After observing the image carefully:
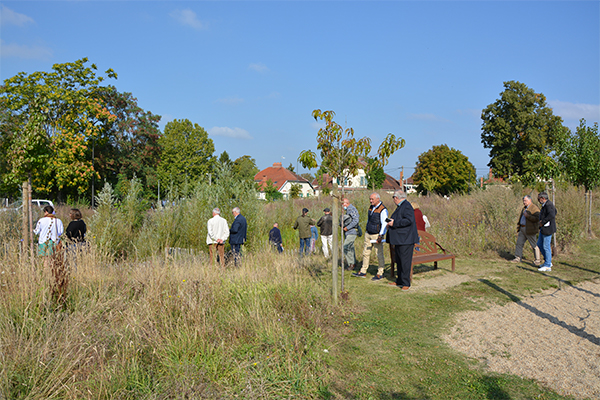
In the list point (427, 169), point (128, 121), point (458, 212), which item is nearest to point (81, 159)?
point (128, 121)

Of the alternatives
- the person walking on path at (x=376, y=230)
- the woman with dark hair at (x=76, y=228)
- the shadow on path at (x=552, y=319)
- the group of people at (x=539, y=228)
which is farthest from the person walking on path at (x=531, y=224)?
the woman with dark hair at (x=76, y=228)

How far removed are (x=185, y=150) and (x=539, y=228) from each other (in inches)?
2020

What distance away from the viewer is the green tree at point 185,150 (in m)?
54.2

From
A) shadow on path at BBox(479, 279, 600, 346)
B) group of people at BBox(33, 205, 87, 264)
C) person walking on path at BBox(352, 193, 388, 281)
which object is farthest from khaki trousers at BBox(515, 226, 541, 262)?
group of people at BBox(33, 205, 87, 264)

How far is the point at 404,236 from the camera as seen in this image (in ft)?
24.0

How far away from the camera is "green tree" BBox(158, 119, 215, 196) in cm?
5425

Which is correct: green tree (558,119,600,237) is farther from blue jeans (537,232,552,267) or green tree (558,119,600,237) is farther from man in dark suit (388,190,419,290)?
man in dark suit (388,190,419,290)

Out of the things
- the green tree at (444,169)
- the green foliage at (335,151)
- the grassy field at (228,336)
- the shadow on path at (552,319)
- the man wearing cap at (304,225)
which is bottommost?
the shadow on path at (552,319)

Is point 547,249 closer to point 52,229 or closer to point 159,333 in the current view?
point 159,333

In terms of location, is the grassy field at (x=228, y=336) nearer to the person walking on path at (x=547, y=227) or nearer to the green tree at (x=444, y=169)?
the person walking on path at (x=547, y=227)

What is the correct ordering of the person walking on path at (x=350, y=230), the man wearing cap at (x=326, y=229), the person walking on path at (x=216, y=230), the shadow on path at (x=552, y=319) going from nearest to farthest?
the shadow on path at (x=552, y=319), the person walking on path at (x=350, y=230), the person walking on path at (x=216, y=230), the man wearing cap at (x=326, y=229)

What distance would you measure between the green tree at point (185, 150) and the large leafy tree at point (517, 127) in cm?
3438

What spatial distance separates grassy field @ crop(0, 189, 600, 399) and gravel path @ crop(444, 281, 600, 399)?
23cm

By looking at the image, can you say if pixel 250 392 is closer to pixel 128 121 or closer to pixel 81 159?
pixel 81 159
